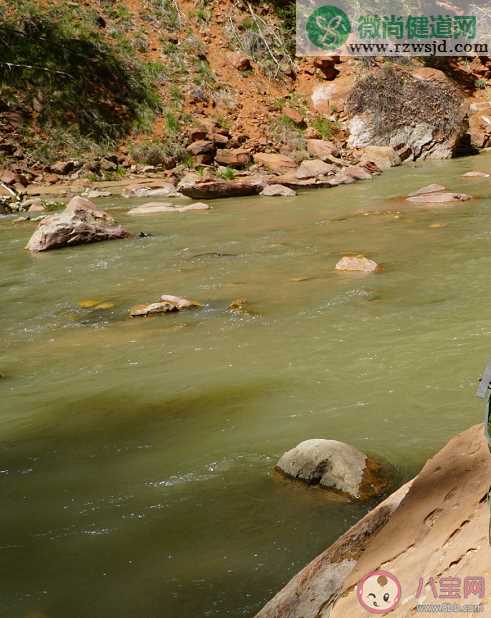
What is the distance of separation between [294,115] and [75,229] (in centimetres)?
1284

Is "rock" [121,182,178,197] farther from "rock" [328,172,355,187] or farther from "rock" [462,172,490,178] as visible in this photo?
"rock" [462,172,490,178]

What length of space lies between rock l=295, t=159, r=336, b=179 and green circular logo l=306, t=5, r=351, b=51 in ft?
28.5

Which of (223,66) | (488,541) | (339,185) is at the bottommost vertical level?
(339,185)

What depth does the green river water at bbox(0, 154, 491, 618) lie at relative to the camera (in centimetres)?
246

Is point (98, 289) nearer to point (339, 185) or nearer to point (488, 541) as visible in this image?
point (488, 541)

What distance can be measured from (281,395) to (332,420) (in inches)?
18.3

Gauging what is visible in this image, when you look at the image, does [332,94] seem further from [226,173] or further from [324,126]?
[226,173]

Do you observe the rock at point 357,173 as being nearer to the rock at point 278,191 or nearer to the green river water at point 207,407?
the rock at point 278,191

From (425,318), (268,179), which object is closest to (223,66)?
(268,179)

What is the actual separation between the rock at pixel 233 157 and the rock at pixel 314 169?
1577 millimetres

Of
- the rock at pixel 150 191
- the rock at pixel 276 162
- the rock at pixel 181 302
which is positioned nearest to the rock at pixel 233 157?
the rock at pixel 276 162

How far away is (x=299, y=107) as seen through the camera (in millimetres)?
21859

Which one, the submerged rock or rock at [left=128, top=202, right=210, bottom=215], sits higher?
the submerged rock

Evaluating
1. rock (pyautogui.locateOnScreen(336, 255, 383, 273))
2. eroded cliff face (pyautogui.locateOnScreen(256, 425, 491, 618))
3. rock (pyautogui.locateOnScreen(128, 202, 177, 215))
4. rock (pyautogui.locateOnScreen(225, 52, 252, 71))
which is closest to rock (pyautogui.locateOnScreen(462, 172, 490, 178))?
rock (pyautogui.locateOnScreen(128, 202, 177, 215))
